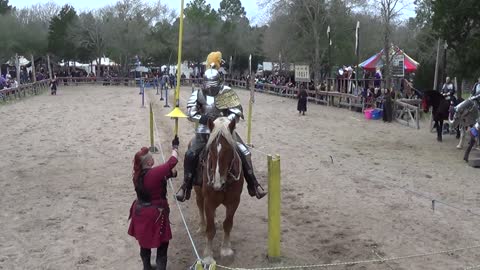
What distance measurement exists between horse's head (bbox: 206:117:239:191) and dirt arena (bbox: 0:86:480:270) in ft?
4.10

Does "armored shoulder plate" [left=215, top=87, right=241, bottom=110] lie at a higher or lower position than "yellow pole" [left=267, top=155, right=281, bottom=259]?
higher

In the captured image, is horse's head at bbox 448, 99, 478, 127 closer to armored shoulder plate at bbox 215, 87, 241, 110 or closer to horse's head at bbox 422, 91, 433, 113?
horse's head at bbox 422, 91, 433, 113

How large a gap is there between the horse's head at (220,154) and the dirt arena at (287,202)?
4.10 ft

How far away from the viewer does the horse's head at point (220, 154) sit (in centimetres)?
538

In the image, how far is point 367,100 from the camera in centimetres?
2509

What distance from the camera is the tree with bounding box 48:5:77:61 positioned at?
5119cm

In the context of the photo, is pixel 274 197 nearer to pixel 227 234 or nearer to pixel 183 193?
pixel 227 234

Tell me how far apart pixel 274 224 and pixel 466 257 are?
2489 mm

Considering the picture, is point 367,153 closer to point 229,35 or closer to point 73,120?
point 73,120

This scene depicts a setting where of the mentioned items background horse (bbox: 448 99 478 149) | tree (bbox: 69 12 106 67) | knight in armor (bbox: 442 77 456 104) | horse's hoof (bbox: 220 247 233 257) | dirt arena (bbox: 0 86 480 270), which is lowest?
dirt arena (bbox: 0 86 480 270)

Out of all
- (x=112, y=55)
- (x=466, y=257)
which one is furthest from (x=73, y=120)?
(x=112, y=55)

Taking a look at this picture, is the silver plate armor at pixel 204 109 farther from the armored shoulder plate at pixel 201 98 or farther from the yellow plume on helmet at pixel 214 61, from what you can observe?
the yellow plume on helmet at pixel 214 61

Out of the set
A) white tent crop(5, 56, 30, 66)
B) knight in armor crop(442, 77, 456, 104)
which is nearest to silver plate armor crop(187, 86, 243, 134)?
knight in armor crop(442, 77, 456, 104)

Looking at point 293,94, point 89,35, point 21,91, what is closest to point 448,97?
point 293,94
